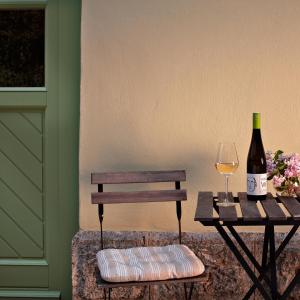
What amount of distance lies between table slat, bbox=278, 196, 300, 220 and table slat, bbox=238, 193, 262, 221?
0.49 feet

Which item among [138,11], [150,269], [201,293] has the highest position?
[138,11]

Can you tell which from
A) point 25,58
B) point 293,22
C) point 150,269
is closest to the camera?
point 150,269

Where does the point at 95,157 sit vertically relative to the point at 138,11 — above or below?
below

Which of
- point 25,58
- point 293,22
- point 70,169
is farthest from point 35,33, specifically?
point 293,22

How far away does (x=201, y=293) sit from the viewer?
4.26m

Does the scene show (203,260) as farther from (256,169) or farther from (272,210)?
(272,210)

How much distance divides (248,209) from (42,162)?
157 centimetres

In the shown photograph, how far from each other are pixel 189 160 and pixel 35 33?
4.01 feet

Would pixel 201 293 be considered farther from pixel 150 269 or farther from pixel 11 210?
pixel 11 210

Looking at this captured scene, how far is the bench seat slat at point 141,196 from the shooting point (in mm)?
3967

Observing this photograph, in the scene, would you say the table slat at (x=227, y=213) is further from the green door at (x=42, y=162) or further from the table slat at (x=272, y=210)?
the green door at (x=42, y=162)

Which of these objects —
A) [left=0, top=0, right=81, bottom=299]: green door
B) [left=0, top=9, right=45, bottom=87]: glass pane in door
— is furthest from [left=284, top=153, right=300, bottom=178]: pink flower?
[left=0, top=9, right=45, bottom=87]: glass pane in door

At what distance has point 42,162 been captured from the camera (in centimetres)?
452

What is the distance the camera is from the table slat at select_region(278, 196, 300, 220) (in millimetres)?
3277
